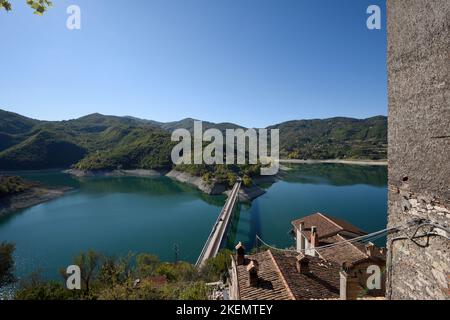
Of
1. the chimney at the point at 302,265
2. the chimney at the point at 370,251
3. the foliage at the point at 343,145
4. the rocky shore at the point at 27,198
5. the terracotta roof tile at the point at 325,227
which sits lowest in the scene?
the rocky shore at the point at 27,198

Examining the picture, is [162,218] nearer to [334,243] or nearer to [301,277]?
[301,277]

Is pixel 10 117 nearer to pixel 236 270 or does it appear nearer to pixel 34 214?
pixel 34 214

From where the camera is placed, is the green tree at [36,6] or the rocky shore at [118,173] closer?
the green tree at [36,6]

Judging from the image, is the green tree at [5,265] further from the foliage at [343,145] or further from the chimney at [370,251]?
the foliage at [343,145]

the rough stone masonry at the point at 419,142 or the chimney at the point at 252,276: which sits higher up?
the rough stone masonry at the point at 419,142

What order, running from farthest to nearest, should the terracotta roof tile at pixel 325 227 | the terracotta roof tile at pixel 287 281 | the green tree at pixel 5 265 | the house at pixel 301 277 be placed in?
the terracotta roof tile at pixel 325 227, the green tree at pixel 5 265, the terracotta roof tile at pixel 287 281, the house at pixel 301 277

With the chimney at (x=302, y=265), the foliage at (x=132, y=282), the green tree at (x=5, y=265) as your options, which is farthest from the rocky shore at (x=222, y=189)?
the chimney at (x=302, y=265)
